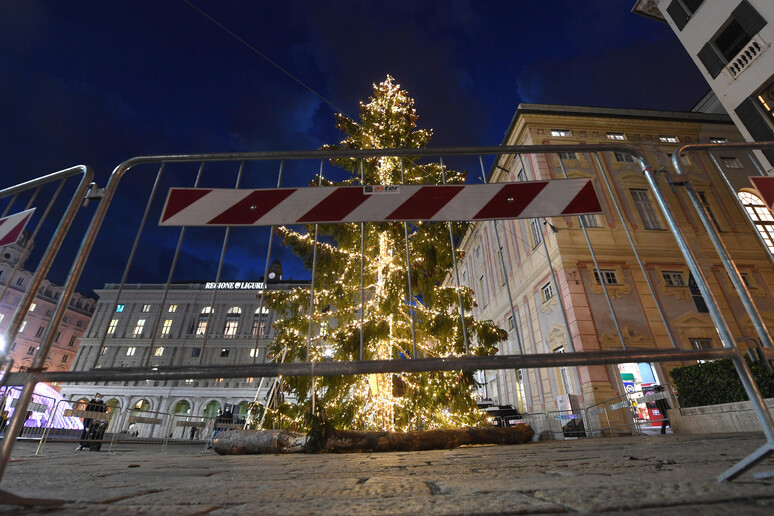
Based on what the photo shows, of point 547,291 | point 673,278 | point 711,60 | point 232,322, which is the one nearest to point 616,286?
point 547,291

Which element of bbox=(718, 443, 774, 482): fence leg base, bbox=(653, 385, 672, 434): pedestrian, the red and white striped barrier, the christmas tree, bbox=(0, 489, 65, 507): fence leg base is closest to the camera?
bbox=(0, 489, 65, 507): fence leg base

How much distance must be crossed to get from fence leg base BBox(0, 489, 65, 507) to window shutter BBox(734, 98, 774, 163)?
62.8 ft

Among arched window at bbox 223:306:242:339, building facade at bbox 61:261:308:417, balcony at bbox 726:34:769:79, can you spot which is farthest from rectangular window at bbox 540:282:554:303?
arched window at bbox 223:306:242:339

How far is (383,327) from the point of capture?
654cm

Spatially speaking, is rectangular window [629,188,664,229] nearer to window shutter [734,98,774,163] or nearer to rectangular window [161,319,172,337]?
window shutter [734,98,774,163]

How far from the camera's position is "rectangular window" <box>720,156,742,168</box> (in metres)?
17.0

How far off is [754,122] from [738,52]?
10.2 feet

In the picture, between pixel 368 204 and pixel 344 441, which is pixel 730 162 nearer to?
pixel 344 441

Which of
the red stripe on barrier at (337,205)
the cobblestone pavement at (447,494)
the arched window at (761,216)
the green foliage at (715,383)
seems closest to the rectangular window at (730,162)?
the arched window at (761,216)

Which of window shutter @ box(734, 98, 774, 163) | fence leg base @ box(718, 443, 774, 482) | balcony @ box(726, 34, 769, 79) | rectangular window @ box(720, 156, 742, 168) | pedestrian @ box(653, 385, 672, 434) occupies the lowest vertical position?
fence leg base @ box(718, 443, 774, 482)

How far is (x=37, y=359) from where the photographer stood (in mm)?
1620

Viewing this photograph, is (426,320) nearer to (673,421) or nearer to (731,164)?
(673,421)

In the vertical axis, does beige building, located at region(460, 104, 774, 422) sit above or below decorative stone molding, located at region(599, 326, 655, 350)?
above

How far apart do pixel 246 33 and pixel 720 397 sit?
62.3m
